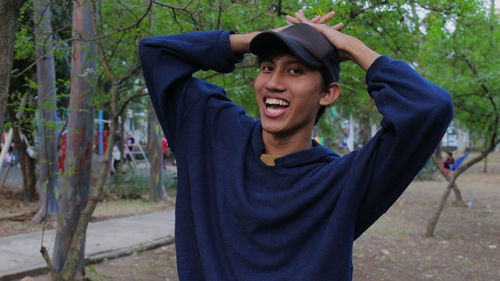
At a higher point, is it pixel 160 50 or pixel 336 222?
pixel 160 50

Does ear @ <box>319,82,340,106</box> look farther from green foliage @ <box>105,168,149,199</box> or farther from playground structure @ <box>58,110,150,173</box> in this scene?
green foliage @ <box>105,168,149,199</box>

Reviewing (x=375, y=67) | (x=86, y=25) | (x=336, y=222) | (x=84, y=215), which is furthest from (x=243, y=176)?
(x=86, y=25)

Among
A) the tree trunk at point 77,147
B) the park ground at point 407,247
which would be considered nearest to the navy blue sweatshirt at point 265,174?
the park ground at point 407,247

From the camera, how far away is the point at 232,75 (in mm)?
4562

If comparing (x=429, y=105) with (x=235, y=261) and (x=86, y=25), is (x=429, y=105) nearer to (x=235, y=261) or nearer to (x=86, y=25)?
(x=235, y=261)

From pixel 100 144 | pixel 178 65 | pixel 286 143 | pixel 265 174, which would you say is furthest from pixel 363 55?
pixel 100 144

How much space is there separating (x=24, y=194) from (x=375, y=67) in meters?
11.4

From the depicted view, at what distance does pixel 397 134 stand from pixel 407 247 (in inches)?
283

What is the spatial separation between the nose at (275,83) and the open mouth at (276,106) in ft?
0.12

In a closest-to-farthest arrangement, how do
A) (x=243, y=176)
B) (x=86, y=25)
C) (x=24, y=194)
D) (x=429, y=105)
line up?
(x=429, y=105) → (x=243, y=176) → (x=86, y=25) → (x=24, y=194)

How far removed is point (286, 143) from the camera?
5.91 ft

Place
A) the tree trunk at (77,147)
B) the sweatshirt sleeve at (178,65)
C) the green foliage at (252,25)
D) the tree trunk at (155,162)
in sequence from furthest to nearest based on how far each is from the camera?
the tree trunk at (155,162)
the tree trunk at (77,147)
the green foliage at (252,25)
the sweatshirt sleeve at (178,65)

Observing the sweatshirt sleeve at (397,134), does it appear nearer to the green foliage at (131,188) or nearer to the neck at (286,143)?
the neck at (286,143)

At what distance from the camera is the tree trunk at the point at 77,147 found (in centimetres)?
509
